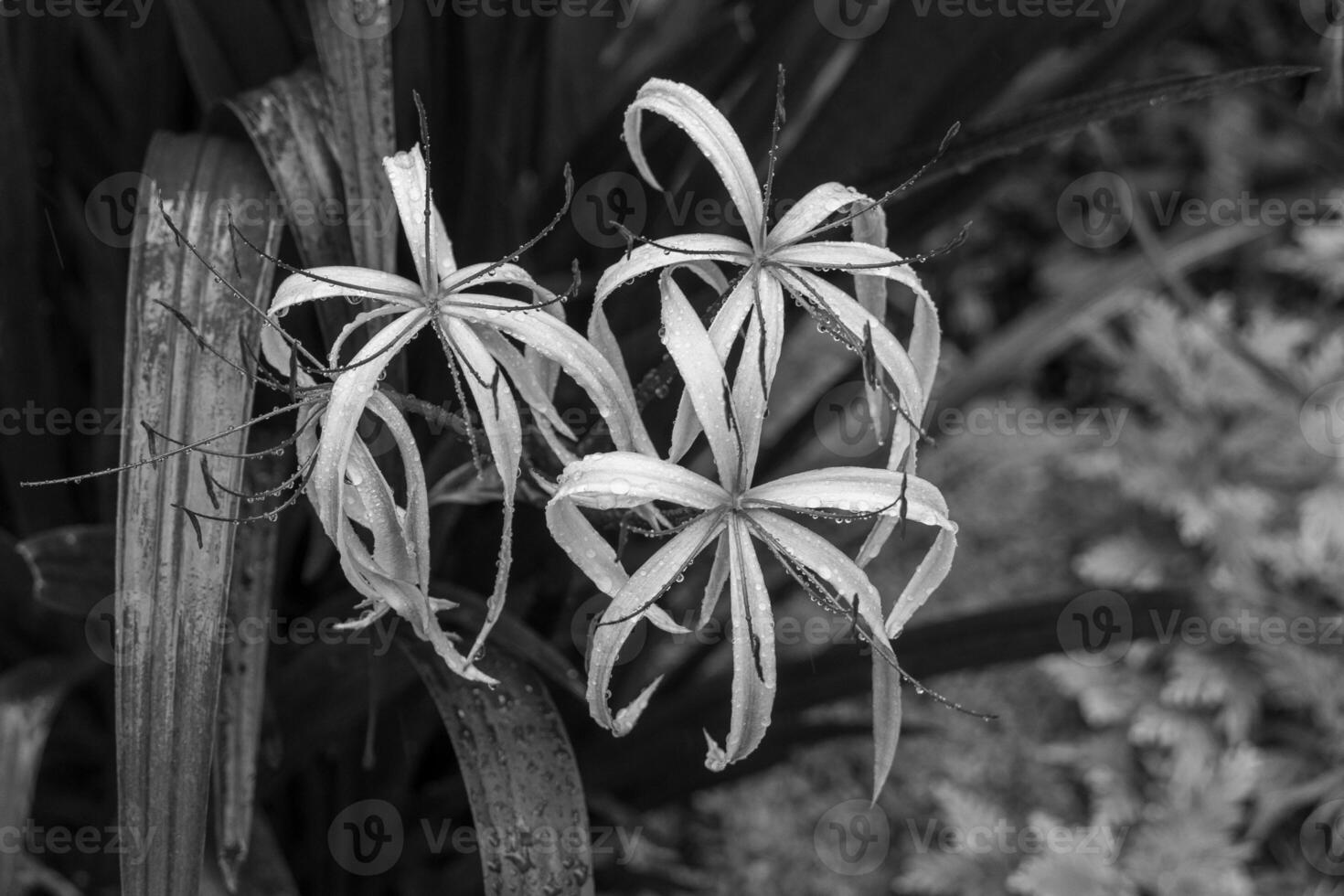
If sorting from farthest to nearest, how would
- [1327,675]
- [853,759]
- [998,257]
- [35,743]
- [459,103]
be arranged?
[998,257] → [853,759] → [1327,675] → [459,103] → [35,743]

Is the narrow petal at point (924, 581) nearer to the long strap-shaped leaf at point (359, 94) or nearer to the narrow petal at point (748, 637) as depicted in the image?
the narrow petal at point (748, 637)

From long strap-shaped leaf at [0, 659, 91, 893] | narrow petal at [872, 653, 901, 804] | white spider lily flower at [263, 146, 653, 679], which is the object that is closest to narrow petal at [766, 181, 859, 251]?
white spider lily flower at [263, 146, 653, 679]

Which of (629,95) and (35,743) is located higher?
(629,95)

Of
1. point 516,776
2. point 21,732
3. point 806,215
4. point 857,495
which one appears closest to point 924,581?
point 857,495

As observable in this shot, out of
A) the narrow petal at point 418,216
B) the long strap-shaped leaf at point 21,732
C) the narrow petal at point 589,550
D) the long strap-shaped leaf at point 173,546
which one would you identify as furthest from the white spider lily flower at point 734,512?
the long strap-shaped leaf at point 21,732

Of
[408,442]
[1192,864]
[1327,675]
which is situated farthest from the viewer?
[1327,675]

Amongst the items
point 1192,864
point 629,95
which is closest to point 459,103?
point 629,95

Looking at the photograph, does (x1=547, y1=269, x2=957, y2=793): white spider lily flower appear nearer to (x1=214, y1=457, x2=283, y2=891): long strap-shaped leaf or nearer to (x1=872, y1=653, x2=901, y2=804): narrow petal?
(x1=872, y1=653, x2=901, y2=804): narrow petal

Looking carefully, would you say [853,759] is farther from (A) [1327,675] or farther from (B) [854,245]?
(B) [854,245]
